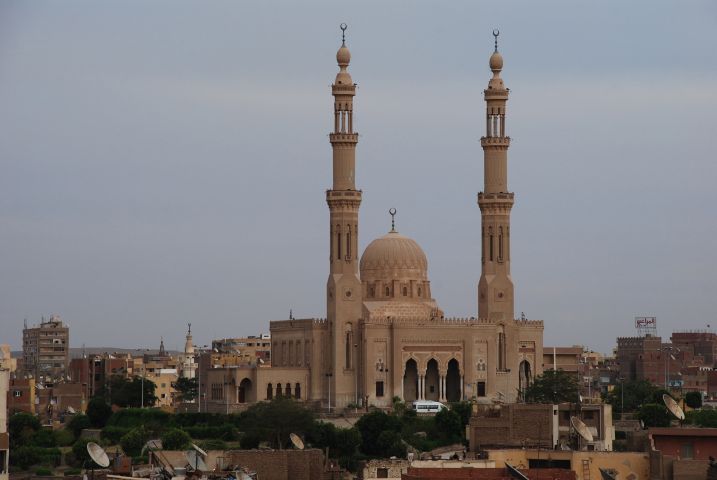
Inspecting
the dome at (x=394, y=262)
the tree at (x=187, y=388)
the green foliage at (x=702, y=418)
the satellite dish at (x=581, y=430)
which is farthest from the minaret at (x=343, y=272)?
the satellite dish at (x=581, y=430)

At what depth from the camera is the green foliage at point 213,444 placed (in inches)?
3105

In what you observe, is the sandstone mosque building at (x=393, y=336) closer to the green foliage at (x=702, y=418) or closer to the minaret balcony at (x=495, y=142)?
the minaret balcony at (x=495, y=142)

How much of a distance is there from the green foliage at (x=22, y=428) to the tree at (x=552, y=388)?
65.3 ft

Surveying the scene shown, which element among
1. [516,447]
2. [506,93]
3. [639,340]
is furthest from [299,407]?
[639,340]

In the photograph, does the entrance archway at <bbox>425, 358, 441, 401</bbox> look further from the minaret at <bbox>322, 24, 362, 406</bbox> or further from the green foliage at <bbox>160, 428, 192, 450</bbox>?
the green foliage at <bbox>160, 428, 192, 450</bbox>

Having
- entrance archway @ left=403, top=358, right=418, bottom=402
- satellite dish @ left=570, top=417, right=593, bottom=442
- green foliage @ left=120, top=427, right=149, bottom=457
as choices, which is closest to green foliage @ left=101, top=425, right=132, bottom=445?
green foliage @ left=120, top=427, right=149, bottom=457

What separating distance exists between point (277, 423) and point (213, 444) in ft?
12.5

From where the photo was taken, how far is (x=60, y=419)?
360 ft

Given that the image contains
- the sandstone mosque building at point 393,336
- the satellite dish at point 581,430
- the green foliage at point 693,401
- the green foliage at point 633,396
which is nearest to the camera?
the satellite dish at point 581,430

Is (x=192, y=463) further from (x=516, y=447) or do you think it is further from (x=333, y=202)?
(x=333, y=202)

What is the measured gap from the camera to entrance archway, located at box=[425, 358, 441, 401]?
3905 inches

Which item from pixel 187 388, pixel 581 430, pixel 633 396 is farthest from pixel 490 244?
pixel 581 430

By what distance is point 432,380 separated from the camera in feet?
327

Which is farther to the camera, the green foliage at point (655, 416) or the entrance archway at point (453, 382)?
the entrance archway at point (453, 382)
